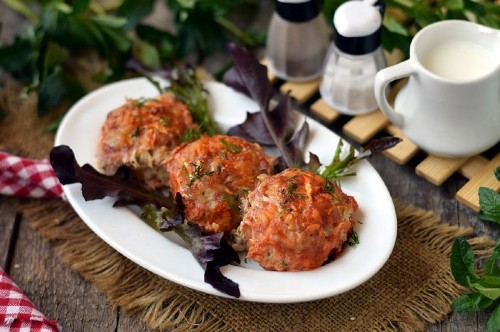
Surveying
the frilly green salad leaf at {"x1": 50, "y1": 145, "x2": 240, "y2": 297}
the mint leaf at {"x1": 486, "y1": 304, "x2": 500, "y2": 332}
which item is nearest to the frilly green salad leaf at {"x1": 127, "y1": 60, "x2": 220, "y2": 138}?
the frilly green salad leaf at {"x1": 50, "y1": 145, "x2": 240, "y2": 297}

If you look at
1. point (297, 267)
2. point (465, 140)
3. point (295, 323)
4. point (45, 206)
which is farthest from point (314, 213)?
point (45, 206)

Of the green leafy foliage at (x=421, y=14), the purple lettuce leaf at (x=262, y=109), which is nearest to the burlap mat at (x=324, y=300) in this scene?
the purple lettuce leaf at (x=262, y=109)

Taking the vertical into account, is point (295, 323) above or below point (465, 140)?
below

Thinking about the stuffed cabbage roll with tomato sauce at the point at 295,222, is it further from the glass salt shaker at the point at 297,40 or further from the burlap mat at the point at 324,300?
the glass salt shaker at the point at 297,40

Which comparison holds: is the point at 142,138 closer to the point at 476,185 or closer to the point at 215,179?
the point at 215,179

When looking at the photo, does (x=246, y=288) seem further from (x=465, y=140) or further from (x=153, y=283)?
(x=465, y=140)

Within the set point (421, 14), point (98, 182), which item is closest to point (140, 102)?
point (98, 182)
